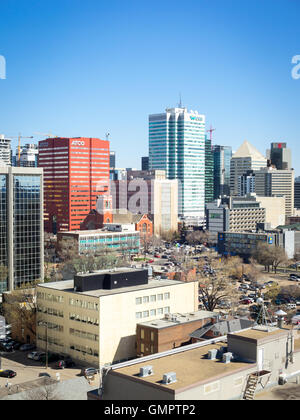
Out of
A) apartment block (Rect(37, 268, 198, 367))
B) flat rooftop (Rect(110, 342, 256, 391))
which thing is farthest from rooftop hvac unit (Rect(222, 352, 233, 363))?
apartment block (Rect(37, 268, 198, 367))

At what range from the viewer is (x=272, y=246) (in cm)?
7806

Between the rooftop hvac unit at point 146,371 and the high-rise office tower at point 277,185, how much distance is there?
141 meters

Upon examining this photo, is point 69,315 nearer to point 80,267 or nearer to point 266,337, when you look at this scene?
point 266,337

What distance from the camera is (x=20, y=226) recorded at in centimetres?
5019

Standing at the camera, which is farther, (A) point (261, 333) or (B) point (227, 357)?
(A) point (261, 333)

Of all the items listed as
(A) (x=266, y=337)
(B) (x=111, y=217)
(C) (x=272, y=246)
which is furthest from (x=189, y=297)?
(B) (x=111, y=217)

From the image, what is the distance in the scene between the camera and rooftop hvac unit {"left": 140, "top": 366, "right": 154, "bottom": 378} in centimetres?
1910

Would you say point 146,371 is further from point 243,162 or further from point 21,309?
point 243,162

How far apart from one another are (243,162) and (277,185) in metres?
33.9

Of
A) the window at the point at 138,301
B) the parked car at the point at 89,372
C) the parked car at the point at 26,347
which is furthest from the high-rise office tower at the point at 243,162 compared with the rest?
the parked car at the point at 89,372

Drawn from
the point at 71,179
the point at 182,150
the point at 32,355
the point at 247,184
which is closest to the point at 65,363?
the point at 32,355

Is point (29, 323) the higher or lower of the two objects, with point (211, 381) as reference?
lower

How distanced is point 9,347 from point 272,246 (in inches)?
1967

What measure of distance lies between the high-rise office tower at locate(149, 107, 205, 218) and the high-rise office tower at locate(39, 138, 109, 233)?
36757 millimetres
